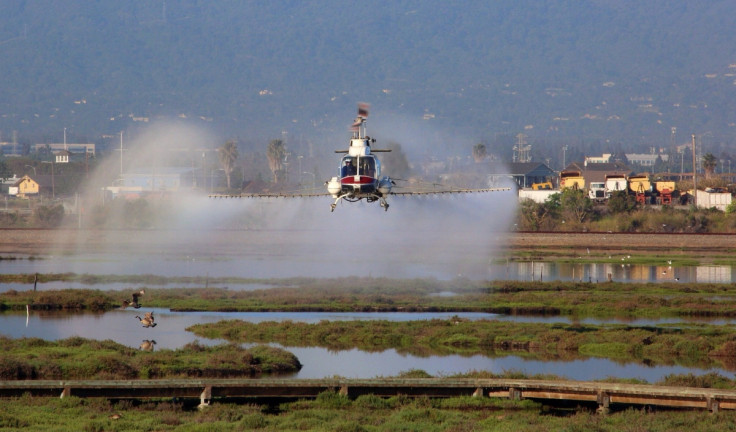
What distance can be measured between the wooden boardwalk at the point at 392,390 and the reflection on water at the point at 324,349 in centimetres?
620

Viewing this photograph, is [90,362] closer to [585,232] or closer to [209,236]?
[209,236]

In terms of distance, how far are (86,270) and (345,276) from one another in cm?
2384

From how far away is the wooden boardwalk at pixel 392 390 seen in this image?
38906 millimetres

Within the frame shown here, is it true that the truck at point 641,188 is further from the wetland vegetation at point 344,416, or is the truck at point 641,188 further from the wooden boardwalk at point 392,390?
the wetland vegetation at point 344,416

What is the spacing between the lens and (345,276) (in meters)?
87.5

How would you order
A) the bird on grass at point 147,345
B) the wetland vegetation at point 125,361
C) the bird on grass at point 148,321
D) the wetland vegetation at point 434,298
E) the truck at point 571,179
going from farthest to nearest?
the truck at point 571,179 < the wetland vegetation at point 434,298 < the bird on grass at point 148,321 < the bird on grass at point 147,345 < the wetland vegetation at point 125,361

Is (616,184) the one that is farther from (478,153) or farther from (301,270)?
(301,270)

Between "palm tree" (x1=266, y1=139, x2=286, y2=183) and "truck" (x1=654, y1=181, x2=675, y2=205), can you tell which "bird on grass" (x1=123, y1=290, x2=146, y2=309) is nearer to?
"truck" (x1=654, y1=181, x2=675, y2=205)

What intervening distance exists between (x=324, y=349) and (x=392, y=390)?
14.3m

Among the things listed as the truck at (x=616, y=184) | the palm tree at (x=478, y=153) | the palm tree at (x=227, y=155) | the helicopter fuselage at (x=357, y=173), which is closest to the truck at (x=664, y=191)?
the truck at (x=616, y=184)

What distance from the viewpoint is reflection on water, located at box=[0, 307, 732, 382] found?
48.8 meters

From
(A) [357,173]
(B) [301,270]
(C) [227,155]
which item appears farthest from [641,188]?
(A) [357,173]

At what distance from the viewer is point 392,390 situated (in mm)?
40719

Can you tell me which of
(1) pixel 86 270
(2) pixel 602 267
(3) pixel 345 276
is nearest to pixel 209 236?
(1) pixel 86 270
